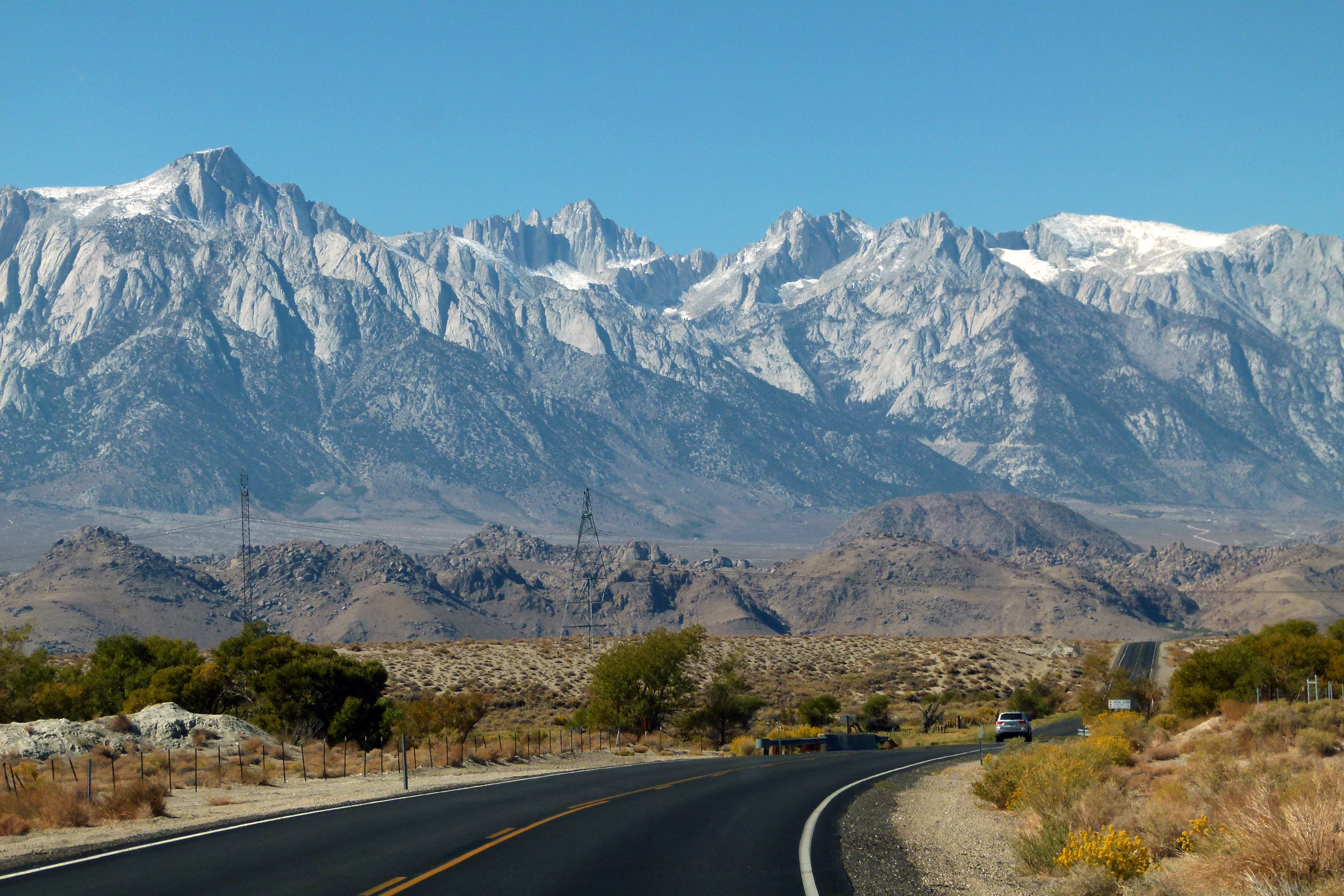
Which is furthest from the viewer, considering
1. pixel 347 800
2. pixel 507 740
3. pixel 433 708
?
pixel 433 708

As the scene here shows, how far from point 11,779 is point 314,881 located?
16.5 metres

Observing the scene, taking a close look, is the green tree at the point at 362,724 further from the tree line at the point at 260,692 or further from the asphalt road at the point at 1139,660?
the asphalt road at the point at 1139,660

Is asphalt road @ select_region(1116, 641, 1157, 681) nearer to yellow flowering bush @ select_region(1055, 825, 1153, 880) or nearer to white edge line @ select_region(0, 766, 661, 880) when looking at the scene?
white edge line @ select_region(0, 766, 661, 880)

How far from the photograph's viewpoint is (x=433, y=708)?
56062 mm

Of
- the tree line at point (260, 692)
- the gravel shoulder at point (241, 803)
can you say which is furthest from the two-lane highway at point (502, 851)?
the tree line at point (260, 692)

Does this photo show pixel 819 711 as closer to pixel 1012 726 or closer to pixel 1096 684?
pixel 1012 726

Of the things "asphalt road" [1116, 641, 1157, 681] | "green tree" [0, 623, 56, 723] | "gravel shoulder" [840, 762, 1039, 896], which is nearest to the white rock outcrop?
"green tree" [0, 623, 56, 723]

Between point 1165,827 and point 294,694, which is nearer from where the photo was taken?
point 1165,827

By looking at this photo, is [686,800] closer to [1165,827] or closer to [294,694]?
[1165,827]

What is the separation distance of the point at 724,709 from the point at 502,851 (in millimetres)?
52149

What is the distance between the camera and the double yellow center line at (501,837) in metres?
16.2

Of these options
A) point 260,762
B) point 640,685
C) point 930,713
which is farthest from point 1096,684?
point 260,762

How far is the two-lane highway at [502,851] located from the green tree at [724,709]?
3842 cm

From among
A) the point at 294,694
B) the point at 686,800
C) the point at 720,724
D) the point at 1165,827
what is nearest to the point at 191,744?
the point at 294,694
